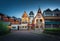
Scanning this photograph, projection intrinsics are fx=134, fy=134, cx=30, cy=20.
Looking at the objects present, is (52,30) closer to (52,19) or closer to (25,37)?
(52,19)

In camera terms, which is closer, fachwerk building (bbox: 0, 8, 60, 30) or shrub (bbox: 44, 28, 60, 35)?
fachwerk building (bbox: 0, 8, 60, 30)

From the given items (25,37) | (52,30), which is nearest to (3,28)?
(25,37)

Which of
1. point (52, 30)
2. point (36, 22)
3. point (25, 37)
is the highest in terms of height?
point (36, 22)

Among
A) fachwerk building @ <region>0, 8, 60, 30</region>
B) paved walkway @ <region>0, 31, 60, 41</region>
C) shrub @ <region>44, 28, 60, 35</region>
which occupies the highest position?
fachwerk building @ <region>0, 8, 60, 30</region>

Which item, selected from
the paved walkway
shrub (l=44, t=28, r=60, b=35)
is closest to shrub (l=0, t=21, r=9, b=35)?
the paved walkway

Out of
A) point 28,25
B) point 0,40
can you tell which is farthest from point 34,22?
point 0,40

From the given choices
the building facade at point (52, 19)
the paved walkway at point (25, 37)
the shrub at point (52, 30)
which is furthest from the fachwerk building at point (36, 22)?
the paved walkway at point (25, 37)

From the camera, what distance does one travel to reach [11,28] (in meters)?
5.22

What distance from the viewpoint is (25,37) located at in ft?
18.5

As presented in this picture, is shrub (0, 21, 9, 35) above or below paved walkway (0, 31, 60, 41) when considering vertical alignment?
above

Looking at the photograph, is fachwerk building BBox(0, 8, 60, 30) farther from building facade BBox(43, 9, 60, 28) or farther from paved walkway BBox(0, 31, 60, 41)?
paved walkway BBox(0, 31, 60, 41)

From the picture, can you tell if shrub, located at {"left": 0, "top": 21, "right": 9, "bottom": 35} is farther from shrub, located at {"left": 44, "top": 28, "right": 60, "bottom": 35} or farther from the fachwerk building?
shrub, located at {"left": 44, "top": 28, "right": 60, "bottom": 35}

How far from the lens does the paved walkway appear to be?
523 centimetres

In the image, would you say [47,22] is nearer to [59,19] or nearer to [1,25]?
[59,19]
